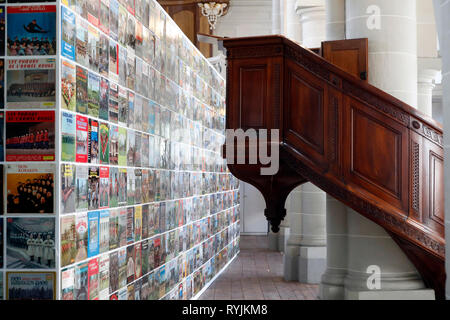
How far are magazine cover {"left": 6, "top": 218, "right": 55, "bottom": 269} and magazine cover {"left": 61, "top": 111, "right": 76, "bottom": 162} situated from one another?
489 millimetres

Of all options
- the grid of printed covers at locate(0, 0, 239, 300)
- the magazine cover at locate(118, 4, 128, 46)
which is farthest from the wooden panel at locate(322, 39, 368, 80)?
the magazine cover at locate(118, 4, 128, 46)

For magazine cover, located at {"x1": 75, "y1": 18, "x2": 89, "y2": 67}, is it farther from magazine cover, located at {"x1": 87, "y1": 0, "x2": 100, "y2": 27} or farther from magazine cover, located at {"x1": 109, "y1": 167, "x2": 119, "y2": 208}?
magazine cover, located at {"x1": 109, "y1": 167, "x2": 119, "y2": 208}

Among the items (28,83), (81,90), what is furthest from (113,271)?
(28,83)

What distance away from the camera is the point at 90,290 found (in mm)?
4883

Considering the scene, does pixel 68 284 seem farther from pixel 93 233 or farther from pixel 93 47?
pixel 93 47

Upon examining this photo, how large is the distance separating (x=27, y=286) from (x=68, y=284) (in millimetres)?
309

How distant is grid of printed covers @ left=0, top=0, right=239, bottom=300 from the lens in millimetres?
4285

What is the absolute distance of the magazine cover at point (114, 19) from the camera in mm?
5500

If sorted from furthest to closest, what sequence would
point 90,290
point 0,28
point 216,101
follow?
point 216,101 → point 90,290 → point 0,28

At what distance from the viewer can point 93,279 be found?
4.97 meters

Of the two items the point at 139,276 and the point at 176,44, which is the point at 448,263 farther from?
the point at 176,44

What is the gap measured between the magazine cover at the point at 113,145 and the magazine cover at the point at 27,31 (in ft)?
4.12
